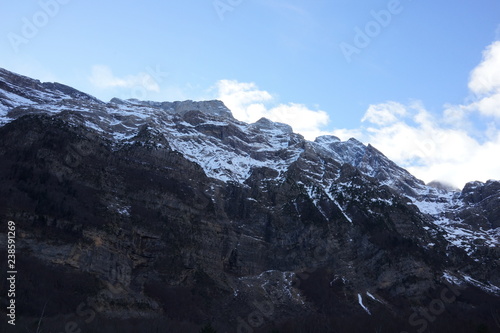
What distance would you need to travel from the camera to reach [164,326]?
369 ft

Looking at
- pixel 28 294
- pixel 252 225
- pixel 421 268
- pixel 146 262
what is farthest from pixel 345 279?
pixel 28 294

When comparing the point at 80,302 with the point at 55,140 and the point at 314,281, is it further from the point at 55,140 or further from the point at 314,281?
the point at 314,281

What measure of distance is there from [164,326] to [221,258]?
57.1 meters
